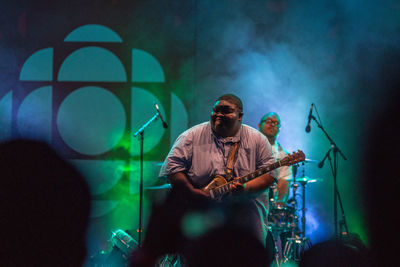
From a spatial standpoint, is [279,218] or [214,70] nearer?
[279,218]

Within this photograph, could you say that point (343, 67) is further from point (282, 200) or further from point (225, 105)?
point (225, 105)

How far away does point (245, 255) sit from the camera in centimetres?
312

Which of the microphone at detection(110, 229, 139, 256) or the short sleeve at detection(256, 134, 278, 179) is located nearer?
the short sleeve at detection(256, 134, 278, 179)

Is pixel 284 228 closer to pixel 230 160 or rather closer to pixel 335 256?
pixel 230 160

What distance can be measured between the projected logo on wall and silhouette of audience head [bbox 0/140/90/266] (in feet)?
11.8

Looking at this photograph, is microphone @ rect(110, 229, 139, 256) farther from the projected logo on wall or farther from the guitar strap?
the guitar strap

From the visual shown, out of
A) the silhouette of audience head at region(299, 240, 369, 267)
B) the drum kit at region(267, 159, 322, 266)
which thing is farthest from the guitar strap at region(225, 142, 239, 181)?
the drum kit at region(267, 159, 322, 266)

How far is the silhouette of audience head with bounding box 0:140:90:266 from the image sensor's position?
6.57ft

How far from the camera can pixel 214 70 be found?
20.7ft

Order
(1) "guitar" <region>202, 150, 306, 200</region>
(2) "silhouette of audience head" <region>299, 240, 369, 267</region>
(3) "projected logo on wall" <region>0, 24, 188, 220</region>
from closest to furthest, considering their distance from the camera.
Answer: (2) "silhouette of audience head" <region>299, 240, 369, 267</region>, (1) "guitar" <region>202, 150, 306, 200</region>, (3) "projected logo on wall" <region>0, 24, 188, 220</region>

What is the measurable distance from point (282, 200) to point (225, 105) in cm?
274

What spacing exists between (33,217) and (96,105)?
4.39m

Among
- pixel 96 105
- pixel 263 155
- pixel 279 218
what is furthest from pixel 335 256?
pixel 96 105

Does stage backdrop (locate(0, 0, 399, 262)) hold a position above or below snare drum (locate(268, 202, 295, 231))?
above
